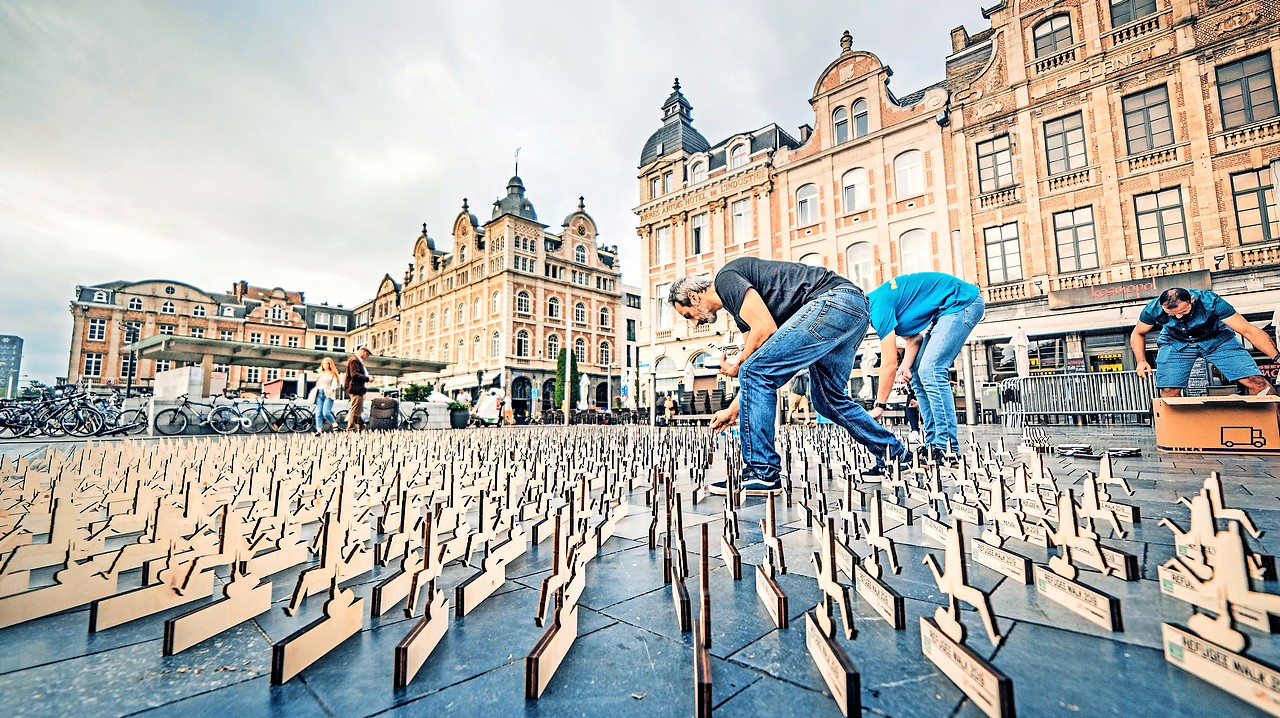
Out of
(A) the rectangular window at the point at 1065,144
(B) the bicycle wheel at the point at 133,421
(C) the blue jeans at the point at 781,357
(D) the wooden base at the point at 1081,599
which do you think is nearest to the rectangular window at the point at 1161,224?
(A) the rectangular window at the point at 1065,144

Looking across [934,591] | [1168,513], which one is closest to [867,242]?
[1168,513]

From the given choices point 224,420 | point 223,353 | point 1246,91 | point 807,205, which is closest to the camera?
point 224,420

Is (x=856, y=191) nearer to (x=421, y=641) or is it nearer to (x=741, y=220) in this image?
(x=741, y=220)

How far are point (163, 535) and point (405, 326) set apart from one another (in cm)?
5596

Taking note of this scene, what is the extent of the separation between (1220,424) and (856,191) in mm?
18578

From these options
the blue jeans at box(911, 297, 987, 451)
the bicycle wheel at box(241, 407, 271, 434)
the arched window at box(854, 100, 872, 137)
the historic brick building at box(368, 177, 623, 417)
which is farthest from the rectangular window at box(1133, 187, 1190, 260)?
the historic brick building at box(368, 177, 623, 417)

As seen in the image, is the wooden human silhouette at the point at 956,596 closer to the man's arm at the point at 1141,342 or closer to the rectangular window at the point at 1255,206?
the man's arm at the point at 1141,342

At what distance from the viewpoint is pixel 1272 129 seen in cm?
1402

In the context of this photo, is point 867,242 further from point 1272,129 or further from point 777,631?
point 777,631

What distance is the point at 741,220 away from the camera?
24.9 metres

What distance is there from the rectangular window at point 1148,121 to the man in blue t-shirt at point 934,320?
1731 centimetres

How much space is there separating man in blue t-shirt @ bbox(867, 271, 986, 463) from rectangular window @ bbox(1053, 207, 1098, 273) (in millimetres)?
15762

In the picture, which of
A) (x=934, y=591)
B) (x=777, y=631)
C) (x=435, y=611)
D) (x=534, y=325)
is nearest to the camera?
(x=435, y=611)

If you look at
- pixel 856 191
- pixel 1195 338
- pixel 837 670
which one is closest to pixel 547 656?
pixel 837 670
